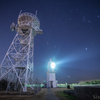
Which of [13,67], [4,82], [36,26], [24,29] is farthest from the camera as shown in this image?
[36,26]

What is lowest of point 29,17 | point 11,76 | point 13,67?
point 11,76

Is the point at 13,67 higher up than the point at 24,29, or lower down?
lower down

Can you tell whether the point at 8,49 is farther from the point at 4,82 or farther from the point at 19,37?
the point at 4,82

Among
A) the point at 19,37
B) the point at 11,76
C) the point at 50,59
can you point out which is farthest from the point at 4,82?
the point at 50,59

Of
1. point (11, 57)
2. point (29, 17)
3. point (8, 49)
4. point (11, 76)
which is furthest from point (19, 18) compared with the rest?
point (11, 76)

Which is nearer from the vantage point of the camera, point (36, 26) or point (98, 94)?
point (98, 94)

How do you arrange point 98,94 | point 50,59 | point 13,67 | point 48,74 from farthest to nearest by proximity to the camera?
point 50,59
point 48,74
point 13,67
point 98,94

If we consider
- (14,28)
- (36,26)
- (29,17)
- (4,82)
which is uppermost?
(29,17)

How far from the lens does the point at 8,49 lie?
19312 mm

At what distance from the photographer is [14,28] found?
2178 centimetres

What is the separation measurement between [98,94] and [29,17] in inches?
991

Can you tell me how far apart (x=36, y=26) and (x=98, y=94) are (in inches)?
990

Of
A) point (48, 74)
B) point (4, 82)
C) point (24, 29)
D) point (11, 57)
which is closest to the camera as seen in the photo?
point (11, 57)

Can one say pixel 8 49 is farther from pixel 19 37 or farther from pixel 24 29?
pixel 24 29
